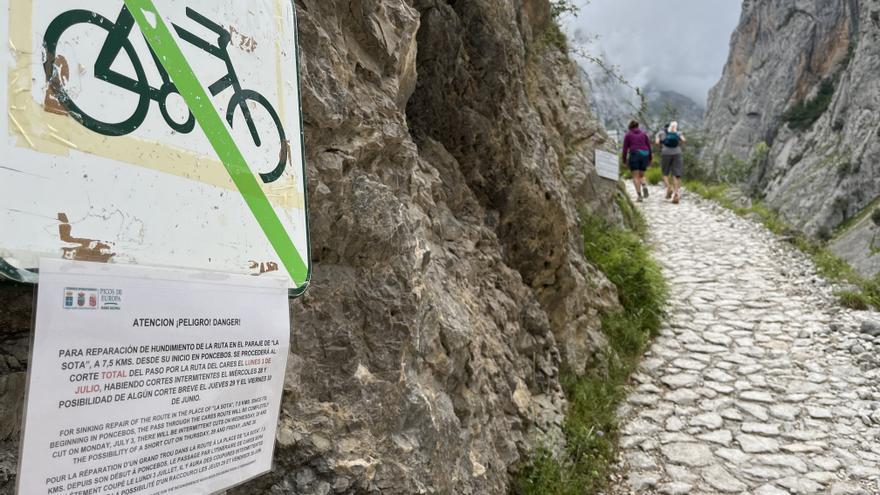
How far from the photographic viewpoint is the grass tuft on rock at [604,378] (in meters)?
3.60

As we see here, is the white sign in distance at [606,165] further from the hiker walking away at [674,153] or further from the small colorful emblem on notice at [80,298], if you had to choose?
the small colorful emblem on notice at [80,298]

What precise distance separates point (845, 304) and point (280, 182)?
767cm

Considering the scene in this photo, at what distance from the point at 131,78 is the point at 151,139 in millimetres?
160

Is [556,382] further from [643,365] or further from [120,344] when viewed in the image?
[120,344]

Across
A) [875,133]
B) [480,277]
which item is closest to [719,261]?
[480,277]

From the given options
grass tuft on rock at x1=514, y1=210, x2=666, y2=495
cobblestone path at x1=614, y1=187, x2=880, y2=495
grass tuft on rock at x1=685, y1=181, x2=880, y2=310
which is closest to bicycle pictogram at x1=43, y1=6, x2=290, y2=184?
grass tuft on rock at x1=514, y1=210, x2=666, y2=495

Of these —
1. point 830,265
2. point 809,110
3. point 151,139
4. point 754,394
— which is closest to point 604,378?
point 754,394

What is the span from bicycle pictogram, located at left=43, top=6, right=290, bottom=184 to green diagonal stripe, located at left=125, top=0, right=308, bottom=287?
0.10 ft

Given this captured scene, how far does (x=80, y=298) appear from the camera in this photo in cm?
114

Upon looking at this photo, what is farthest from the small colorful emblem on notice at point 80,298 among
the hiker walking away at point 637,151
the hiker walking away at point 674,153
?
the hiker walking away at point 674,153

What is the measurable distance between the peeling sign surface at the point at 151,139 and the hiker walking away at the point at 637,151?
12442 millimetres

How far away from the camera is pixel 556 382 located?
14.9ft

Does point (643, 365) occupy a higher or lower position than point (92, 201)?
lower

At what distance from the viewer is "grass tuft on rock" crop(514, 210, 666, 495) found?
3.60m
